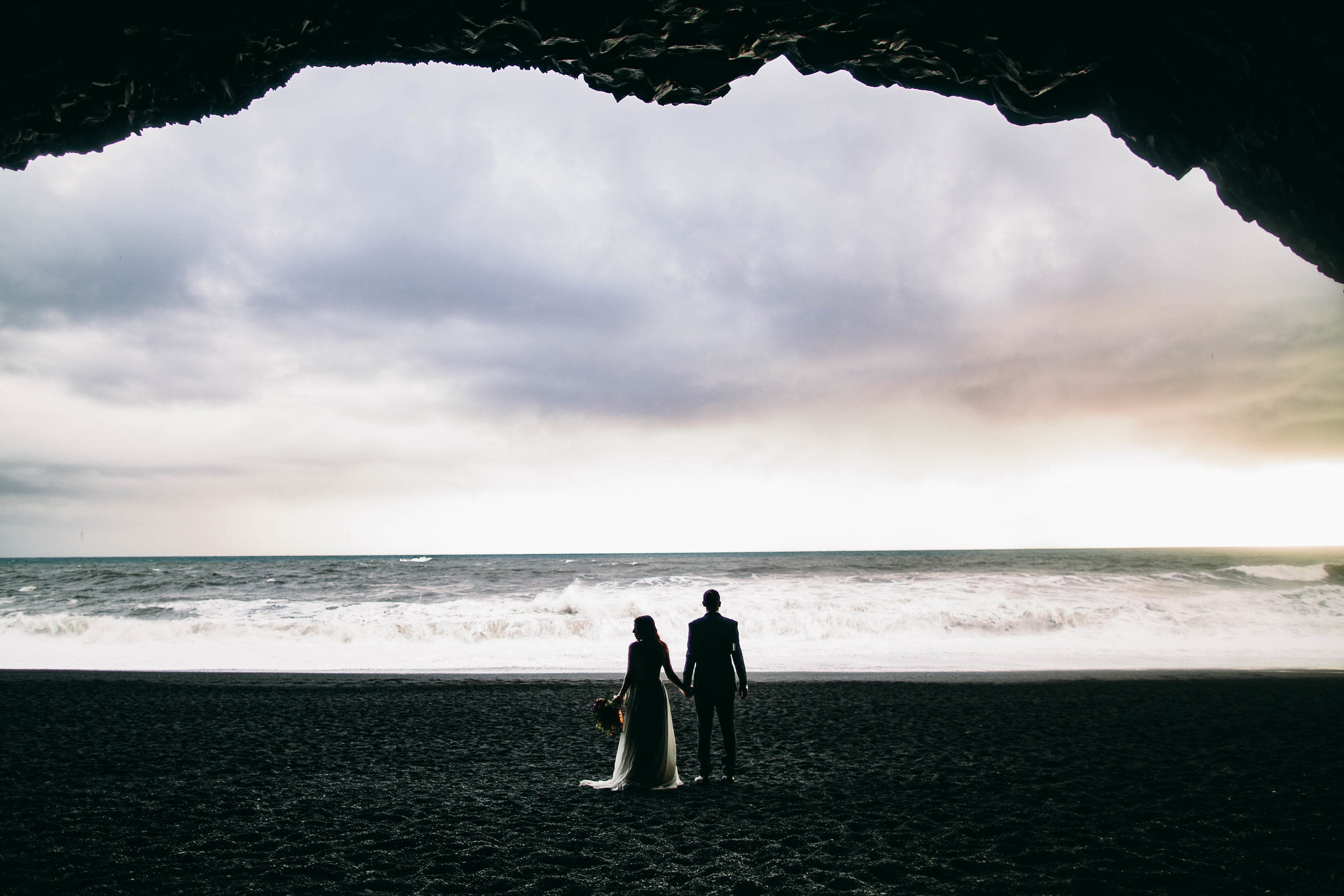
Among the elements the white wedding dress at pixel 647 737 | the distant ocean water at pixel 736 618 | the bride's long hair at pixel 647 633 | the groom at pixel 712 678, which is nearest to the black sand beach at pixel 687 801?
the white wedding dress at pixel 647 737

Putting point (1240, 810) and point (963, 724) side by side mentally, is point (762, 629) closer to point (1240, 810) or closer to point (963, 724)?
point (963, 724)

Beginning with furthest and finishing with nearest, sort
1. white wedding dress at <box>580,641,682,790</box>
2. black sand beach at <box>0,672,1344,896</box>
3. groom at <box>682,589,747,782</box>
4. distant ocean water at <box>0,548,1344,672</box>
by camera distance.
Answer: distant ocean water at <box>0,548,1344,672</box>, groom at <box>682,589,747,782</box>, white wedding dress at <box>580,641,682,790</box>, black sand beach at <box>0,672,1344,896</box>

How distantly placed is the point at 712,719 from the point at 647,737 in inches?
30.4

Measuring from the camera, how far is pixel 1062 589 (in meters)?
31.8

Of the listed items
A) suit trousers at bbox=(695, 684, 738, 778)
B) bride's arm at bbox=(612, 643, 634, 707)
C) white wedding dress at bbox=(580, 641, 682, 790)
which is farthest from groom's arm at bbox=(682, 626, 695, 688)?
bride's arm at bbox=(612, 643, 634, 707)

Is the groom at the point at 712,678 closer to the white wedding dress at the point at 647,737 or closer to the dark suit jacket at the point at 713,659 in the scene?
the dark suit jacket at the point at 713,659

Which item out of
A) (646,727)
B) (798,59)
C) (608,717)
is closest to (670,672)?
(646,727)

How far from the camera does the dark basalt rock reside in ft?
19.5

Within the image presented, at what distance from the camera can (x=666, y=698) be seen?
→ 7348 mm

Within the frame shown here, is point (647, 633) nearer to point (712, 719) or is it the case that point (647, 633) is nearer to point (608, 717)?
point (608, 717)

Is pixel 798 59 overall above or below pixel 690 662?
above

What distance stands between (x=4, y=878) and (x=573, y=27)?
8682 millimetres

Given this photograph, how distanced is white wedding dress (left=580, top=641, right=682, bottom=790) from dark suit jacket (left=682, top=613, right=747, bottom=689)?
1.20 feet

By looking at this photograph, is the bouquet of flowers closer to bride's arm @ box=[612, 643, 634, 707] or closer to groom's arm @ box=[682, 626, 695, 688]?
bride's arm @ box=[612, 643, 634, 707]
